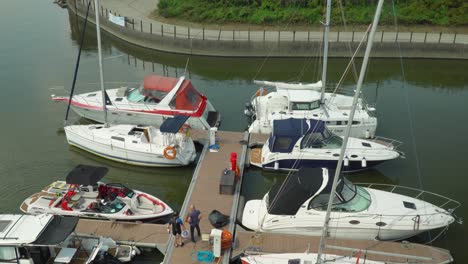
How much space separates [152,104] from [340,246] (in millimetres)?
12788

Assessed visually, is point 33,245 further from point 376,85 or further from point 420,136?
point 376,85

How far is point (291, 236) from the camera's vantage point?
16000 mm

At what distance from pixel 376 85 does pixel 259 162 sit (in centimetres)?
1430


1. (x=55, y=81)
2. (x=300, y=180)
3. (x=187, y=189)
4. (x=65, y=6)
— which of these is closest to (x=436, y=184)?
(x=300, y=180)

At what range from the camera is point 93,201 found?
17312mm

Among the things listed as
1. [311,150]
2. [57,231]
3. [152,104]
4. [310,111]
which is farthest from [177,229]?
[310,111]

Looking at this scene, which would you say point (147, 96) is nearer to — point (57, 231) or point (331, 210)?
point (57, 231)

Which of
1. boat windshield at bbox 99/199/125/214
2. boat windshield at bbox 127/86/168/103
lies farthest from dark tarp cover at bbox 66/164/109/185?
boat windshield at bbox 127/86/168/103

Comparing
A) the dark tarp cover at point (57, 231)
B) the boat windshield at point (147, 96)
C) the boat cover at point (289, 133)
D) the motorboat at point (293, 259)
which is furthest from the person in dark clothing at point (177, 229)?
the boat windshield at point (147, 96)

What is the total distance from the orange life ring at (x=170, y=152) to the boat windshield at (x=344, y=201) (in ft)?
23.6

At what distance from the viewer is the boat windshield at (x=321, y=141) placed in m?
20.4

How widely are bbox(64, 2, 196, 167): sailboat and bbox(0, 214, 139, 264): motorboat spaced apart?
6086mm

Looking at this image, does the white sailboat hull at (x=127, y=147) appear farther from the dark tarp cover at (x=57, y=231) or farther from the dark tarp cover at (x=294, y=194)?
the dark tarp cover at (x=57, y=231)

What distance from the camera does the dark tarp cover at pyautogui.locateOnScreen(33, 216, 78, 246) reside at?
1405 cm
